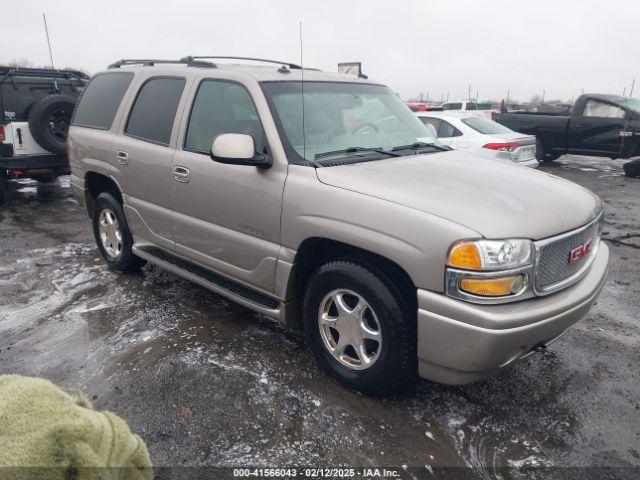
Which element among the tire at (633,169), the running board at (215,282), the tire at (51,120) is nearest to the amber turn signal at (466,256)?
the running board at (215,282)

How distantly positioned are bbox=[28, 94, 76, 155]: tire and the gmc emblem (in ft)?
23.1

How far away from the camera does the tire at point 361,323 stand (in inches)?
106

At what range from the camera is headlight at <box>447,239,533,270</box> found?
2387 mm

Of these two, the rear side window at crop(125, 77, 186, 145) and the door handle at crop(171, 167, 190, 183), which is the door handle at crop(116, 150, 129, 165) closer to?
the rear side window at crop(125, 77, 186, 145)

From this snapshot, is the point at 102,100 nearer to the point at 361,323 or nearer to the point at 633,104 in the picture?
the point at 361,323

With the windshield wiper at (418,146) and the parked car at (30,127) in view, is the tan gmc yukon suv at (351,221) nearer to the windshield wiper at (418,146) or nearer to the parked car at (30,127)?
the windshield wiper at (418,146)

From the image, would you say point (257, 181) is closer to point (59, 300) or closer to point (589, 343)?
point (59, 300)

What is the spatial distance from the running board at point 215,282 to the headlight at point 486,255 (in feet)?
4.33

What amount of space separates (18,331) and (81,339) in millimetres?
541

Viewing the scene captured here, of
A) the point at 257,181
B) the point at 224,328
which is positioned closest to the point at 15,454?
the point at 257,181

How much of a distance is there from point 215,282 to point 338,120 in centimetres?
147

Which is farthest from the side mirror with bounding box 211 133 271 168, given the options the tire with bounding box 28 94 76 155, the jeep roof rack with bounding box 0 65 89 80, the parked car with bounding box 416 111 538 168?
the jeep roof rack with bounding box 0 65 89 80

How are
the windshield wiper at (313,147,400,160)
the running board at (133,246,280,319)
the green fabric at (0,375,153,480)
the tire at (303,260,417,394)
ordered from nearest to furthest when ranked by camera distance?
the green fabric at (0,375,153,480)
the tire at (303,260,417,394)
the windshield wiper at (313,147,400,160)
the running board at (133,246,280,319)

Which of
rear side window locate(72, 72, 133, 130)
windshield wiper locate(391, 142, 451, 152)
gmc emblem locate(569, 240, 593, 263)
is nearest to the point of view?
gmc emblem locate(569, 240, 593, 263)
